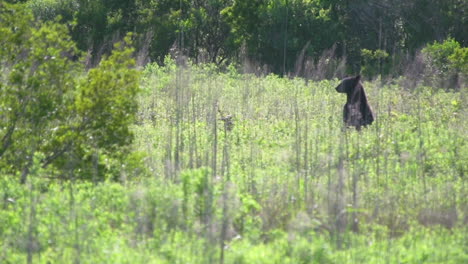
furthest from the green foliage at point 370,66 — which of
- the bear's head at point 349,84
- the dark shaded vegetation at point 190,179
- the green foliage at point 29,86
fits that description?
the green foliage at point 29,86

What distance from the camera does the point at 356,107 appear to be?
12.8 m

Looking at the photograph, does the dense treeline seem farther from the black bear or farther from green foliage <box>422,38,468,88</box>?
the black bear

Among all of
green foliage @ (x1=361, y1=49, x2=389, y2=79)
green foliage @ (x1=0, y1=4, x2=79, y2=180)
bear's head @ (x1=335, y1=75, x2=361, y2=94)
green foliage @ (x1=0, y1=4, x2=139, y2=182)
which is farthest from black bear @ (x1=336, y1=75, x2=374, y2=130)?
green foliage @ (x1=361, y1=49, x2=389, y2=79)

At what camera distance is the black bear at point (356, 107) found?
40.3ft

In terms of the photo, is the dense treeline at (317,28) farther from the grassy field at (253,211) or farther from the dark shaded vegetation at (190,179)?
the grassy field at (253,211)

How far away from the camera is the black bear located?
483 inches

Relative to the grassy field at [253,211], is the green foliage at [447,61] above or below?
above

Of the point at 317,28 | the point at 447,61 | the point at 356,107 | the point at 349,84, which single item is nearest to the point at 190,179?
Result: the point at 356,107

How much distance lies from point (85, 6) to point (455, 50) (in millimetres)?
14220

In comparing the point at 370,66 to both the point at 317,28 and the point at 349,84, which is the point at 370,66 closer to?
the point at 317,28

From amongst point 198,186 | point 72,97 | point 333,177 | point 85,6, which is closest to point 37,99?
point 72,97

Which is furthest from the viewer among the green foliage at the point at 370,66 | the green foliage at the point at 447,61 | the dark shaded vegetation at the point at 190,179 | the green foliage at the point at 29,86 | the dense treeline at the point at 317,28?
the dense treeline at the point at 317,28

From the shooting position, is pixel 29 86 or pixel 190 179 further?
pixel 29 86

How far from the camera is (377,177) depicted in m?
8.67
